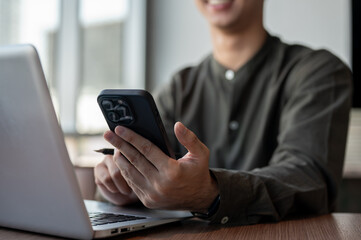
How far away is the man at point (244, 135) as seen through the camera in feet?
2.18

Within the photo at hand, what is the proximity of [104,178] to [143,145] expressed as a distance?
0.77 feet

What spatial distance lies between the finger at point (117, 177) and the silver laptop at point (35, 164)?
0.43 ft

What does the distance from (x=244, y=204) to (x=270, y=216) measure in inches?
2.4

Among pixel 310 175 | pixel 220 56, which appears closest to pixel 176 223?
pixel 310 175

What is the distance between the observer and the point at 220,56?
1.44 metres

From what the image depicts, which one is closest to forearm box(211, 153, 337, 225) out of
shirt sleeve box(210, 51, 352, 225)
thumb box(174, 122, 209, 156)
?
shirt sleeve box(210, 51, 352, 225)

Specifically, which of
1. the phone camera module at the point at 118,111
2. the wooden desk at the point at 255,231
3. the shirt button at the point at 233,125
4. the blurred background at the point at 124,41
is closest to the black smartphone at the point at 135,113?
the phone camera module at the point at 118,111

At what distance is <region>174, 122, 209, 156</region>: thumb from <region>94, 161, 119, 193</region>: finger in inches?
9.8

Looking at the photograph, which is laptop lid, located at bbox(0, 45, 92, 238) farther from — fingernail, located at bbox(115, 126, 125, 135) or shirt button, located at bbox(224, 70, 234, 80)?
shirt button, located at bbox(224, 70, 234, 80)

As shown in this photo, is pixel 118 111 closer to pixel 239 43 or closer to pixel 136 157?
pixel 136 157

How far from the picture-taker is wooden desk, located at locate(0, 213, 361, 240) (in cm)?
66

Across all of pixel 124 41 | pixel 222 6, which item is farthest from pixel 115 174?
pixel 124 41

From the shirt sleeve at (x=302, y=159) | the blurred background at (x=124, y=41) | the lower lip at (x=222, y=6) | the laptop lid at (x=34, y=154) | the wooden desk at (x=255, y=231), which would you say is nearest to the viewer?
the laptop lid at (x=34, y=154)

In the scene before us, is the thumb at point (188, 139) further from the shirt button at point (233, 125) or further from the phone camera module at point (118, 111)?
the shirt button at point (233, 125)
